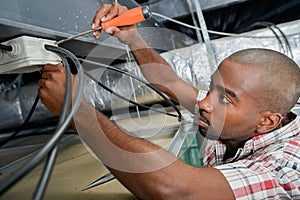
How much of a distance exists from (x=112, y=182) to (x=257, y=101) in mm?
410

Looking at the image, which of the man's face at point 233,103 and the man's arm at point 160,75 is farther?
the man's arm at point 160,75

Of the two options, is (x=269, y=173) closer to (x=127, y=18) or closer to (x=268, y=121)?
(x=268, y=121)

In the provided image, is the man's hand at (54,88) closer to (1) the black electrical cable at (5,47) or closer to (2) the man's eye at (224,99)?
(1) the black electrical cable at (5,47)

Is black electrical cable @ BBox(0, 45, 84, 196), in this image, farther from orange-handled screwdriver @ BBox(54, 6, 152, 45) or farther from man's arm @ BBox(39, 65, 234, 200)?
orange-handled screwdriver @ BBox(54, 6, 152, 45)

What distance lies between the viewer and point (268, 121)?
0.66m

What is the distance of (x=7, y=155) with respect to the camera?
100 cm

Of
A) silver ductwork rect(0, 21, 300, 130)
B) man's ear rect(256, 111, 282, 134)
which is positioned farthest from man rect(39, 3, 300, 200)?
silver ductwork rect(0, 21, 300, 130)

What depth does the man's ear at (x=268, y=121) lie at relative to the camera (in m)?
0.65

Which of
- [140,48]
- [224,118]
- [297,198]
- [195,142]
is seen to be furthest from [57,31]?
[195,142]

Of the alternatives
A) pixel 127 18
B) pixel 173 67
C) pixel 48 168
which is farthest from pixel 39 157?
pixel 173 67

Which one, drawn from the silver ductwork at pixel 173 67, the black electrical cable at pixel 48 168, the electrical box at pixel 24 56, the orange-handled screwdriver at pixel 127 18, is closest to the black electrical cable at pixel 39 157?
the black electrical cable at pixel 48 168

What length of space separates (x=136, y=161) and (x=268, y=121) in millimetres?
430

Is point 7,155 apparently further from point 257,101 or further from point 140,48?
point 257,101

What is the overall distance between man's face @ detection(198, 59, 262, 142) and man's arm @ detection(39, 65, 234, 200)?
0.27 meters
